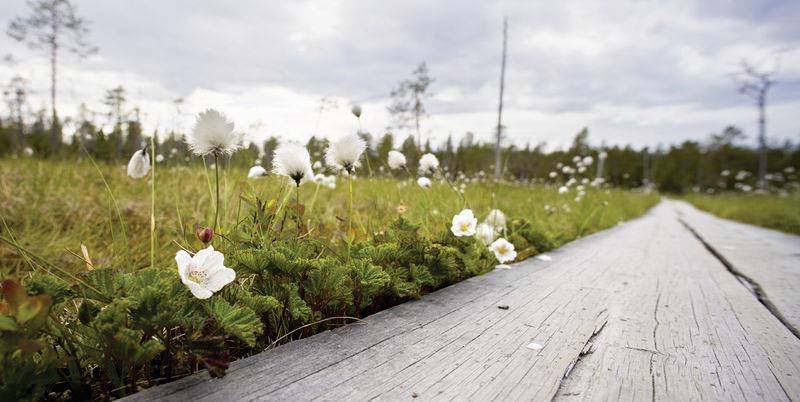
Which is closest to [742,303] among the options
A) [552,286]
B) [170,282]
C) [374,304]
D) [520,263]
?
[552,286]

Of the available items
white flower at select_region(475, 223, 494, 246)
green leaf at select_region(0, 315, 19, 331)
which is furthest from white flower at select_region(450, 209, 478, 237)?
green leaf at select_region(0, 315, 19, 331)

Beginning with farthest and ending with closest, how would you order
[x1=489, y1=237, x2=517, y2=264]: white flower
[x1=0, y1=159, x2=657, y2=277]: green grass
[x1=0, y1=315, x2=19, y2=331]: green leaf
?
[x1=0, y1=159, x2=657, y2=277]: green grass
[x1=489, y1=237, x2=517, y2=264]: white flower
[x1=0, y1=315, x2=19, y2=331]: green leaf

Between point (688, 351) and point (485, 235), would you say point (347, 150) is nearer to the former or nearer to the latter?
point (485, 235)

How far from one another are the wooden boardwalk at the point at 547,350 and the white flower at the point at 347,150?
479 mm

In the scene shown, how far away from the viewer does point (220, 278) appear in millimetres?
839

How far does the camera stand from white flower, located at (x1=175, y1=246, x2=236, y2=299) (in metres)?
0.77

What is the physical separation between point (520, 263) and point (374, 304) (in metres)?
0.98

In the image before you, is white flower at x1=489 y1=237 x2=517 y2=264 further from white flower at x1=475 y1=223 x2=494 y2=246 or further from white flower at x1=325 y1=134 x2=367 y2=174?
white flower at x1=325 y1=134 x2=367 y2=174

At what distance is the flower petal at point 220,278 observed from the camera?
2.69 ft

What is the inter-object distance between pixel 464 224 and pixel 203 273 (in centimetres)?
104

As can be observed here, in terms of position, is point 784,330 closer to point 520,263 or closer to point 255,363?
point 520,263

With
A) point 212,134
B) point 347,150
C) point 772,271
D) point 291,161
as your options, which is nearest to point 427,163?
point 347,150

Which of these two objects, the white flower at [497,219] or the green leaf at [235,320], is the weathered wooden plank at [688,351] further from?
the white flower at [497,219]

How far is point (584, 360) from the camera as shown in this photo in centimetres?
87
